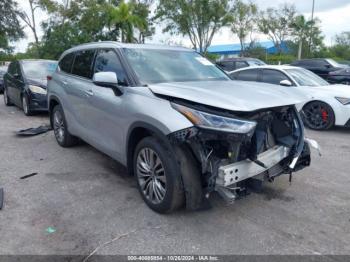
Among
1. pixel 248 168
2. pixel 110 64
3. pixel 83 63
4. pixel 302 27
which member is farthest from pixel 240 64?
pixel 302 27

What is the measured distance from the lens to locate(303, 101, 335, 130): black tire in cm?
741

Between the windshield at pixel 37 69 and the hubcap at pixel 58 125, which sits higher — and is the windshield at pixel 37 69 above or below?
above

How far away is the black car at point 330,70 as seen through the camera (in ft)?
48.2

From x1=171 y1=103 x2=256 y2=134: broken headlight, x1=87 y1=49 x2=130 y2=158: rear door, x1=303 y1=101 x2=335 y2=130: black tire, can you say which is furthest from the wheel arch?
x1=303 y1=101 x2=335 y2=130: black tire

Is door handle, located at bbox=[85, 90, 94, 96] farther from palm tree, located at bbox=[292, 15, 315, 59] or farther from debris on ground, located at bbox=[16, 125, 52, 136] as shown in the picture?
palm tree, located at bbox=[292, 15, 315, 59]

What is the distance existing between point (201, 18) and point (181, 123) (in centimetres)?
2742

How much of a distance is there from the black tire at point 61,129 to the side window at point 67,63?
2.21 ft

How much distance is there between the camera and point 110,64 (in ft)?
14.4

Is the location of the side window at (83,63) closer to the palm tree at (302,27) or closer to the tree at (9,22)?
the tree at (9,22)

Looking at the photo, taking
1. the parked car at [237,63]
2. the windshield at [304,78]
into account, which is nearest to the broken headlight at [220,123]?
the windshield at [304,78]

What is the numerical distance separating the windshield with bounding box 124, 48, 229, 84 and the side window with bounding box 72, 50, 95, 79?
38.2 inches

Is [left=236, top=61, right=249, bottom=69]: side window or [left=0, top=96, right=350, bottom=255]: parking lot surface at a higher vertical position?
[left=236, top=61, right=249, bottom=69]: side window

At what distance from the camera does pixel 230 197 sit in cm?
310

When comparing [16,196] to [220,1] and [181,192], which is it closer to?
[181,192]
